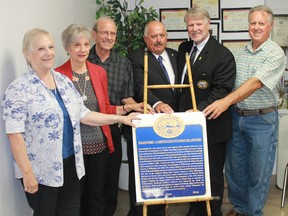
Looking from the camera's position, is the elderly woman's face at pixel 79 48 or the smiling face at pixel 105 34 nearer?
the elderly woman's face at pixel 79 48

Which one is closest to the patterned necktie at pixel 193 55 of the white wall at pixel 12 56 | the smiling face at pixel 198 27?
the smiling face at pixel 198 27

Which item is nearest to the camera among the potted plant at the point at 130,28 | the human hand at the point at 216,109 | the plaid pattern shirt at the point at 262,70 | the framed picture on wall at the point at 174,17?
the human hand at the point at 216,109

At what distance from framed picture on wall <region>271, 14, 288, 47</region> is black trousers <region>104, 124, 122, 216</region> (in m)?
2.23

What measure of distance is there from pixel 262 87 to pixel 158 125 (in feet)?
3.00

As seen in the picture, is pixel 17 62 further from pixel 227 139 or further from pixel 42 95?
pixel 227 139

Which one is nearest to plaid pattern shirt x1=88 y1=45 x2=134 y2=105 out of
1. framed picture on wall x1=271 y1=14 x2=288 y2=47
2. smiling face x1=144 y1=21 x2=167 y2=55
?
smiling face x1=144 y1=21 x2=167 y2=55

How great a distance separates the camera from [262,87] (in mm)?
2654

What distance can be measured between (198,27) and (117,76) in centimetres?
68

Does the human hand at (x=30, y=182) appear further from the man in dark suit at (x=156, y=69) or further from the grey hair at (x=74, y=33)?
the man in dark suit at (x=156, y=69)

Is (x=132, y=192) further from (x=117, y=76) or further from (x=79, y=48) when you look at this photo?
(x=79, y=48)

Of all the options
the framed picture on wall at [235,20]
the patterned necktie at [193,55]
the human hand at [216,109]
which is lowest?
the human hand at [216,109]

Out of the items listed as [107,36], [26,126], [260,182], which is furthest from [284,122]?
[26,126]

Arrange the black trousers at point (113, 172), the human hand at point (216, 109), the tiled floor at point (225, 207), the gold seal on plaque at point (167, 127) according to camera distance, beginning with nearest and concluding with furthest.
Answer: the gold seal on plaque at point (167, 127), the human hand at point (216, 109), the black trousers at point (113, 172), the tiled floor at point (225, 207)

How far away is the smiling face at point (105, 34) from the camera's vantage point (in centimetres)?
267
